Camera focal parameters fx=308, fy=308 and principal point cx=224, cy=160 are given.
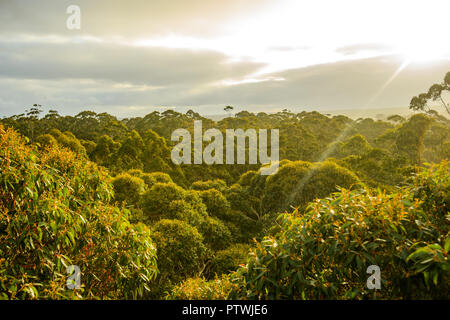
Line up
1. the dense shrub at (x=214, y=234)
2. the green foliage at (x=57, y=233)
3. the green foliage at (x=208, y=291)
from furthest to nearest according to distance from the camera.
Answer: the dense shrub at (x=214, y=234), the green foliage at (x=208, y=291), the green foliage at (x=57, y=233)

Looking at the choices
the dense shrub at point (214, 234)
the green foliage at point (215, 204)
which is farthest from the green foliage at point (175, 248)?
the green foliage at point (215, 204)

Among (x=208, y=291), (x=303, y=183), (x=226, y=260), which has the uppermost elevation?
(x=303, y=183)

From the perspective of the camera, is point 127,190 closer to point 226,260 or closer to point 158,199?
point 158,199

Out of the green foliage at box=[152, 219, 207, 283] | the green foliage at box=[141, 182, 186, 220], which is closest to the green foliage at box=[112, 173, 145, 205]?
the green foliage at box=[141, 182, 186, 220]

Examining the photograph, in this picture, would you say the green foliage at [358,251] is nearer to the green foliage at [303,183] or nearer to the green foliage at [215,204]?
the green foliage at [303,183]

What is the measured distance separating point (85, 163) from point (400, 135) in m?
19.3

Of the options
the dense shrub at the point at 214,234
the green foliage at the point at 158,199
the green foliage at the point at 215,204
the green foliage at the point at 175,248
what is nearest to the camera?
the green foliage at the point at 175,248

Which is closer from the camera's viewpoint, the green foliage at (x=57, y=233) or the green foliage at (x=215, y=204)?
the green foliage at (x=57, y=233)

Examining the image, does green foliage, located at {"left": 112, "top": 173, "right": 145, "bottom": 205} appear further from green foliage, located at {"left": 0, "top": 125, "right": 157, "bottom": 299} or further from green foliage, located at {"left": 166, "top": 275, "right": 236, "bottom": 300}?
green foliage, located at {"left": 0, "top": 125, "right": 157, "bottom": 299}

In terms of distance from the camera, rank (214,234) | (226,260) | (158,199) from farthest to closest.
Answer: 1. (214,234)
2. (158,199)
3. (226,260)

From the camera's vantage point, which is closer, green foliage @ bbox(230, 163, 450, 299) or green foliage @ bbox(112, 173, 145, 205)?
green foliage @ bbox(230, 163, 450, 299)

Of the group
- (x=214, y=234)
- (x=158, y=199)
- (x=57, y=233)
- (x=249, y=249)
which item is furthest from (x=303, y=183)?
(x=57, y=233)

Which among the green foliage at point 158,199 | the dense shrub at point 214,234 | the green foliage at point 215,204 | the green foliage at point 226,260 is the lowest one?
the green foliage at point 226,260

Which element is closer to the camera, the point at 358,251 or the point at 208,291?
the point at 358,251
